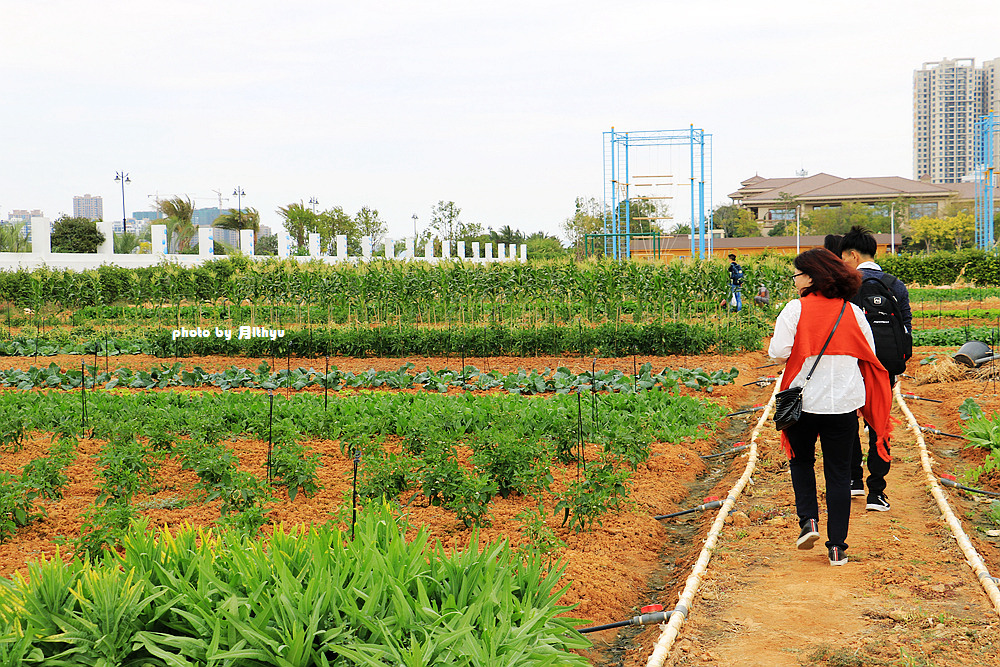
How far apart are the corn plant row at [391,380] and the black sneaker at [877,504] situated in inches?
191

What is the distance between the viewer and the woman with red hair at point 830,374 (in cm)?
446

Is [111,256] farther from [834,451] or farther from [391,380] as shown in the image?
[834,451]

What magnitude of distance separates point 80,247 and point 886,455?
143ft

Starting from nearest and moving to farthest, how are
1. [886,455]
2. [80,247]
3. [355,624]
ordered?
[355,624], [886,455], [80,247]

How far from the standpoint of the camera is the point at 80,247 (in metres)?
41.0

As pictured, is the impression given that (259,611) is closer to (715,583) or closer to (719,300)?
(715,583)

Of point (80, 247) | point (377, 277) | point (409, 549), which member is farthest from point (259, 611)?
point (80, 247)

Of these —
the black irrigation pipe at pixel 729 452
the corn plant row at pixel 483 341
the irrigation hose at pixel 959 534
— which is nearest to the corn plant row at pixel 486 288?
the corn plant row at pixel 483 341

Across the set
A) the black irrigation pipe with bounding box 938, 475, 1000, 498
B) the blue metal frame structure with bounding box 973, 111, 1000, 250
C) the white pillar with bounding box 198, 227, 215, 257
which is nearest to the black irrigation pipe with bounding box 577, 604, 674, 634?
the black irrigation pipe with bounding box 938, 475, 1000, 498

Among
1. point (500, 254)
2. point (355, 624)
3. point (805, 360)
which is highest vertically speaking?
point (500, 254)

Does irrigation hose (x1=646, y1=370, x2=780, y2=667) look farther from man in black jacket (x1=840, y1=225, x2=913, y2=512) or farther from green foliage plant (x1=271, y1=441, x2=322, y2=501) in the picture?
green foliage plant (x1=271, y1=441, x2=322, y2=501)

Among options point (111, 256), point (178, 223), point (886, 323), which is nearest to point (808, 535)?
point (886, 323)

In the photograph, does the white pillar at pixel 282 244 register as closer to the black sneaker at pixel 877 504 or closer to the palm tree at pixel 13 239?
the palm tree at pixel 13 239

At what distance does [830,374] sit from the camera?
4461 mm
